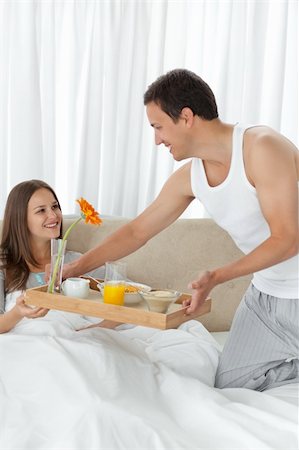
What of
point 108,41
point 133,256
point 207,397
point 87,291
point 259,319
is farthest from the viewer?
point 108,41

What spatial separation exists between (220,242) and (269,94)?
1.06 metres

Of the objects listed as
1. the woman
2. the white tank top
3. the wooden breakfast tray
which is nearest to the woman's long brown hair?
the woman

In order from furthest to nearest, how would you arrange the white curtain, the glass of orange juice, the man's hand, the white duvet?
the white curtain
the glass of orange juice
the man's hand
the white duvet

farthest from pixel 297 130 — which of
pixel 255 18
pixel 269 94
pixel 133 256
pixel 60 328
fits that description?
pixel 60 328

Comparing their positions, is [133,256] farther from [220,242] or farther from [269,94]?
[269,94]

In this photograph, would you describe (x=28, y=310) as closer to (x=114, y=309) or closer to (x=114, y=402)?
(x=114, y=309)

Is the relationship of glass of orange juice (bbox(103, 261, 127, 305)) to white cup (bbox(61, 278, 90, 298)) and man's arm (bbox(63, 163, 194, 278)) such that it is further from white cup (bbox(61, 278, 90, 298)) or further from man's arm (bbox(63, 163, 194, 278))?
man's arm (bbox(63, 163, 194, 278))

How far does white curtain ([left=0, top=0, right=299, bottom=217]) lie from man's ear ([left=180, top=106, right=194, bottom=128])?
1.26 metres

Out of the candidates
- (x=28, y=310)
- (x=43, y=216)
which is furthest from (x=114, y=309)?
(x=43, y=216)

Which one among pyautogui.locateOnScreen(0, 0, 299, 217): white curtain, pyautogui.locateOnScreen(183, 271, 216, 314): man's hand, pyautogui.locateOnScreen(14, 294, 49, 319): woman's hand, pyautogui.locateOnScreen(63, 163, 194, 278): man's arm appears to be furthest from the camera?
pyautogui.locateOnScreen(0, 0, 299, 217): white curtain

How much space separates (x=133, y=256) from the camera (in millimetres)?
3043

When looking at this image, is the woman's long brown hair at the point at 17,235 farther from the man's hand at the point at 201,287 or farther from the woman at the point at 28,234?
the man's hand at the point at 201,287

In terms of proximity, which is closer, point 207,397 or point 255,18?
point 207,397

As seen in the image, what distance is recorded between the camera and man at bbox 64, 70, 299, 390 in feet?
6.42
